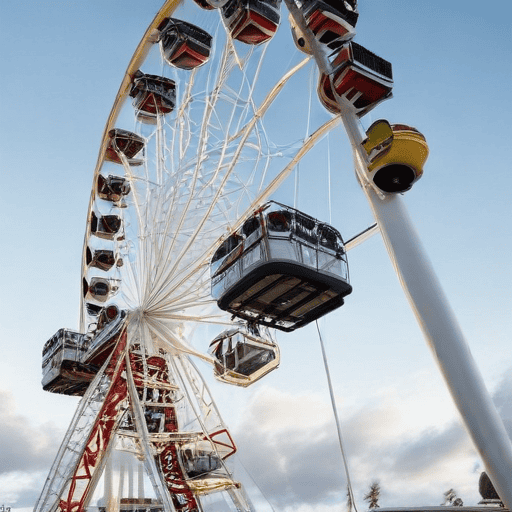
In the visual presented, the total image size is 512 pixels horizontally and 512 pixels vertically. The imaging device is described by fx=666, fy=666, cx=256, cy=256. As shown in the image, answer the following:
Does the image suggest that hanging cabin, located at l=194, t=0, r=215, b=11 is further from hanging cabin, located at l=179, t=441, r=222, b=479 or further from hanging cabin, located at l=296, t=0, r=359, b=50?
hanging cabin, located at l=179, t=441, r=222, b=479

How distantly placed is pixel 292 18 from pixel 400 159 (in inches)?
147

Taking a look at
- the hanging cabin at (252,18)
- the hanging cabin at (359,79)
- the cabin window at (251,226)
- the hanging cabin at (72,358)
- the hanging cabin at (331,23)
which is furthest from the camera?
the hanging cabin at (72,358)

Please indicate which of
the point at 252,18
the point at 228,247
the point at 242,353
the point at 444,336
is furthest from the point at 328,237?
the point at 242,353

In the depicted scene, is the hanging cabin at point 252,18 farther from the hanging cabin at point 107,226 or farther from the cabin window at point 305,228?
the hanging cabin at point 107,226

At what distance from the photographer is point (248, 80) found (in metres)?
12.6

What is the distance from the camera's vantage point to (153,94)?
46.4 ft

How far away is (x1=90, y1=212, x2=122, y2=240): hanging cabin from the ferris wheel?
0.03 m

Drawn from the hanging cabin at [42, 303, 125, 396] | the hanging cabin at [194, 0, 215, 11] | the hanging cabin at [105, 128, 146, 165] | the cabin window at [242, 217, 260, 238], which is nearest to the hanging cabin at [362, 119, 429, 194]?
the cabin window at [242, 217, 260, 238]

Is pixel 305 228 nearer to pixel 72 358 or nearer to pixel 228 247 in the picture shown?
pixel 228 247

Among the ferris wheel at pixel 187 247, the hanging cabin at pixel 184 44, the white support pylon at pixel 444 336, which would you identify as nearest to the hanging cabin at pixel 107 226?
the ferris wheel at pixel 187 247

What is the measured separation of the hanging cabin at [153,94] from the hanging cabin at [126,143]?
0.81 m

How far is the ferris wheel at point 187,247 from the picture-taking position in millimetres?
9812

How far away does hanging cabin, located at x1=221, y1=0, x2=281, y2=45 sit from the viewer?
10445 millimetres

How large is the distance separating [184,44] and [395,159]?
647 centimetres
